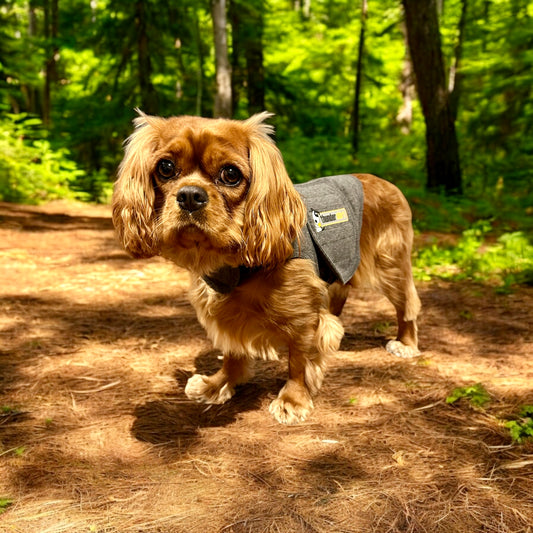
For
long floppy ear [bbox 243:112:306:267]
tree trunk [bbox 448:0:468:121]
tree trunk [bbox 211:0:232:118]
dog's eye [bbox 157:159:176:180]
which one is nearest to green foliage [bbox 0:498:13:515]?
long floppy ear [bbox 243:112:306:267]

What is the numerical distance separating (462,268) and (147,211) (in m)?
4.93

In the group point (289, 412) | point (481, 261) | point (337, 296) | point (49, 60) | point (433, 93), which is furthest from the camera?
point (49, 60)

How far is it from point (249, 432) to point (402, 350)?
1552 millimetres

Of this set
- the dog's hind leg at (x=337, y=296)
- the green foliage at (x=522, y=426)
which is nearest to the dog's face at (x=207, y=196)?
the dog's hind leg at (x=337, y=296)

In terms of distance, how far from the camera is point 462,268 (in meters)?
6.45

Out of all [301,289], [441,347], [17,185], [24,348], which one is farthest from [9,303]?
[17,185]

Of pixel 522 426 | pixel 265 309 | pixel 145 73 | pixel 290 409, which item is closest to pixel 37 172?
pixel 145 73

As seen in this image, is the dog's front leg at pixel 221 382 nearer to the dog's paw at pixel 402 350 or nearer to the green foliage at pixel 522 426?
the dog's paw at pixel 402 350

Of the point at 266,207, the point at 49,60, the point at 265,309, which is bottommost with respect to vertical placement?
the point at 265,309

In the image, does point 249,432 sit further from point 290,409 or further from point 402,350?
point 402,350

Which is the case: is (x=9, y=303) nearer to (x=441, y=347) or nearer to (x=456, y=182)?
(x=441, y=347)

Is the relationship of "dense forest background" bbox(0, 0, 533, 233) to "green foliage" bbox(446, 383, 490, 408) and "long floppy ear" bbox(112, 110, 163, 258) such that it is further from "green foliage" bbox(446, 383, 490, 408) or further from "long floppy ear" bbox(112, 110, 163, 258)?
"long floppy ear" bbox(112, 110, 163, 258)

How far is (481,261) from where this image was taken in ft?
21.0

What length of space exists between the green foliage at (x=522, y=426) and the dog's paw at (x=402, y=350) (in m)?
1.06
